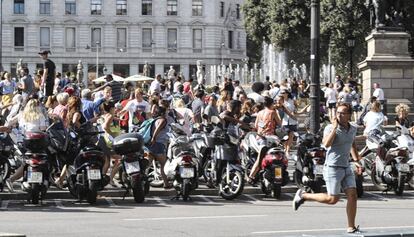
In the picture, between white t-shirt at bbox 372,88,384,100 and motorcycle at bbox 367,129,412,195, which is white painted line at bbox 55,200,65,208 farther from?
white t-shirt at bbox 372,88,384,100

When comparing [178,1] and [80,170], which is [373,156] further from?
[178,1]

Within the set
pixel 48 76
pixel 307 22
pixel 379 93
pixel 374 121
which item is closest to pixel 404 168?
pixel 374 121

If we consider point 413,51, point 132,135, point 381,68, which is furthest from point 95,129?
point 413,51

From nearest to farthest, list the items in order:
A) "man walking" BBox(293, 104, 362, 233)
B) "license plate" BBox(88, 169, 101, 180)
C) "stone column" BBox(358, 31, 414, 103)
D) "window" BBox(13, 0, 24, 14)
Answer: "man walking" BBox(293, 104, 362, 233) → "license plate" BBox(88, 169, 101, 180) → "stone column" BBox(358, 31, 414, 103) → "window" BBox(13, 0, 24, 14)

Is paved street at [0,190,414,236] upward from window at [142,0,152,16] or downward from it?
downward

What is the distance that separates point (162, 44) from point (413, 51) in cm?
5073

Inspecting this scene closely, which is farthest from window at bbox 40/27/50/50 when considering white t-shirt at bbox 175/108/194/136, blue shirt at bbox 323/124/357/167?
blue shirt at bbox 323/124/357/167

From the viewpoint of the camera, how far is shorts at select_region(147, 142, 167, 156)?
663 inches

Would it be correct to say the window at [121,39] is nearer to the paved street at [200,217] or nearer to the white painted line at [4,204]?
the paved street at [200,217]

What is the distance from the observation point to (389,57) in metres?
29.4

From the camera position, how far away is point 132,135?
15367mm

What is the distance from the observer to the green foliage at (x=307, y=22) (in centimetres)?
5241

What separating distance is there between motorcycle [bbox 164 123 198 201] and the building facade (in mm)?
81769

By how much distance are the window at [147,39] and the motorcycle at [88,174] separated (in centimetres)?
8538
